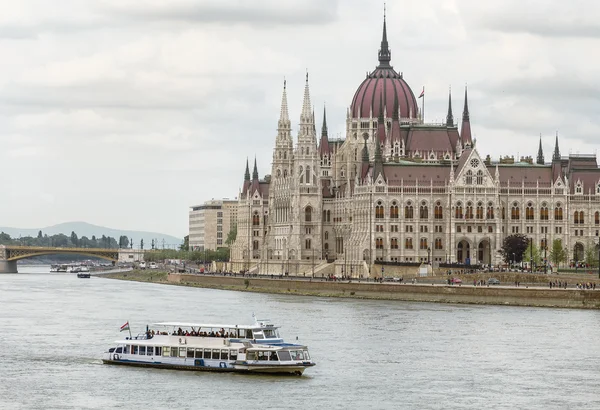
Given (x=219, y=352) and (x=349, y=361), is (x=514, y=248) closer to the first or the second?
(x=349, y=361)

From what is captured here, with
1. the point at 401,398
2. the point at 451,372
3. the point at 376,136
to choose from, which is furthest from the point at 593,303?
the point at 376,136

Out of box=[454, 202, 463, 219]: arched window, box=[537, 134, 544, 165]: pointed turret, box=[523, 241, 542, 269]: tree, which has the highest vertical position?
box=[537, 134, 544, 165]: pointed turret

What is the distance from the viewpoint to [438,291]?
134m

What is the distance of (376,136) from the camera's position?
631 feet

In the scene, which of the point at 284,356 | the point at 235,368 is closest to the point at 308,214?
the point at 235,368

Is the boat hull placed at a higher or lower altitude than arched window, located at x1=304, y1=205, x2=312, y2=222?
lower

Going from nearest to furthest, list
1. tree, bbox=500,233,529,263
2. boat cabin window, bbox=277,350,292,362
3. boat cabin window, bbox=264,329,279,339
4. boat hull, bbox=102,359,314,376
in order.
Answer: boat hull, bbox=102,359,314,376 < boat cabin window, bbox=277,350,292,362 < boat cabin window, bbox=264,329,279,339 < tree, bbox=500,233,529,263

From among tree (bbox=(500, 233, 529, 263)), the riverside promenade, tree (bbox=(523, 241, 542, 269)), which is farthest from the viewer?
tree (bbox=(500, 233, 529, 263))

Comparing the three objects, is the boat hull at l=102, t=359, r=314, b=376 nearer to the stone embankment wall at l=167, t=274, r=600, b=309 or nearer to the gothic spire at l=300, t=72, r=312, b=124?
the stone embankment wall at l=167, t=274, r=600, b=309

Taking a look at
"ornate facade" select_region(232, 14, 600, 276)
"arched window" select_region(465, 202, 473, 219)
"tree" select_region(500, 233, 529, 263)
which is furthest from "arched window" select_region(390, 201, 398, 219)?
"tree" select_region(500, 233, 529, 263)

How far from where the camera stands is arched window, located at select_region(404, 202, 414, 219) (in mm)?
173375

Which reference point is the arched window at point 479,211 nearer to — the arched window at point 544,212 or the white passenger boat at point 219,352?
the arched window at point 544,212

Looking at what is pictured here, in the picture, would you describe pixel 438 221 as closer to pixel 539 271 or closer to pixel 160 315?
pixel 539 271

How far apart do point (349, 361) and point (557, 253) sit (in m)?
81.2
